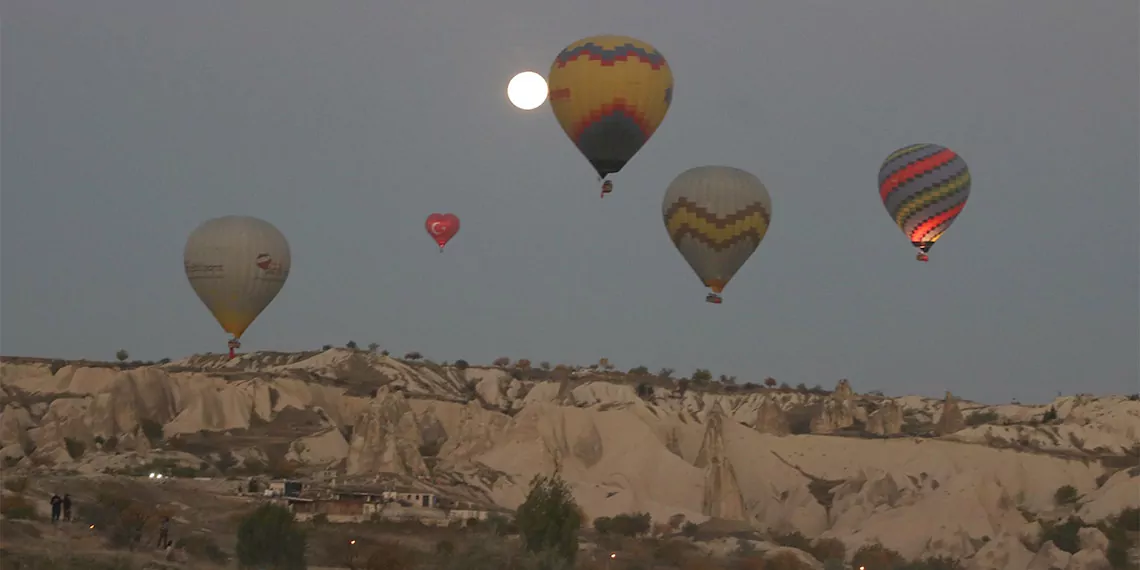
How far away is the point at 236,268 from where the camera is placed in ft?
180

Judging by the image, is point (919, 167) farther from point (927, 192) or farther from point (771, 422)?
point (771, 422)

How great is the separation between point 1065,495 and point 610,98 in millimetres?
49619

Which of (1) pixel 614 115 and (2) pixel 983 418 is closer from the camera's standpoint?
(1) pixel 614 115

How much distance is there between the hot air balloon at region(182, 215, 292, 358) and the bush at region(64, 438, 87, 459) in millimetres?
31336

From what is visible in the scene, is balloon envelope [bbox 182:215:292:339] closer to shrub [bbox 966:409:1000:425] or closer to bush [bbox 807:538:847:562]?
bush [bbox 807:538:847:562]

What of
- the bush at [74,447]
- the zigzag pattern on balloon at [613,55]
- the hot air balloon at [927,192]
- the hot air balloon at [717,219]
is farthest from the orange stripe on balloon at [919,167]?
the bush at [74,447]

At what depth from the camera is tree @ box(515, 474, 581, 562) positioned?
5550cm

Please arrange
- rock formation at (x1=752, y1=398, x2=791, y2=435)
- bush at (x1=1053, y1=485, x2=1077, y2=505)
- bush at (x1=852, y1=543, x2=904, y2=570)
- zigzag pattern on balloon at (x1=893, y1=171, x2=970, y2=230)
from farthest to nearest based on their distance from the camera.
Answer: rock formation at (x1=752, y1=398, x2=791, y2=435)
bush at (x1=1053, y1=485, x2=1077, y2=505)
bush at (x1=852, y1=543, x2=904, y2=570)
zigzag pattern on balloon at (x1=893, y1=171, x2=970, y2=230)

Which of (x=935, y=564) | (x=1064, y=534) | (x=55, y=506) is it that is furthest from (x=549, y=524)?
(x=1064, y=534)

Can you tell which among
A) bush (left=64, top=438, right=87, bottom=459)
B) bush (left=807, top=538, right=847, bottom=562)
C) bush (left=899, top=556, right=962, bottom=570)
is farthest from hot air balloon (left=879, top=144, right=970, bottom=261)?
bush (left=64, top=438, right=87, bottom=459)

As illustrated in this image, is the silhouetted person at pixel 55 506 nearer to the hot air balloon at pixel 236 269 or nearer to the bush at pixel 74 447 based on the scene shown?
the hot air balloon at pixel 236 269

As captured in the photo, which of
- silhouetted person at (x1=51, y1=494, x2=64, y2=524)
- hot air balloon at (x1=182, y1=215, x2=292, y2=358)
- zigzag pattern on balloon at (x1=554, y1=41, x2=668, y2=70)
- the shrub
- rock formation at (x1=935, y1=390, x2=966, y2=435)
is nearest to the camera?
zigzag pattern on balloon at (x1=554, y1=41, x2=668, y2=70)

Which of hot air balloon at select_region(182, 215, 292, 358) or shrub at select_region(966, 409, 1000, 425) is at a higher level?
shrub at select_region(966, 409, 1000, 425)

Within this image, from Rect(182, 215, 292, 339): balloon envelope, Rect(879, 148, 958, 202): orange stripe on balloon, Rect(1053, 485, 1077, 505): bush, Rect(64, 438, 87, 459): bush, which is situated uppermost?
Rect(879, 148, 958, 202): orange stripe on balloon
